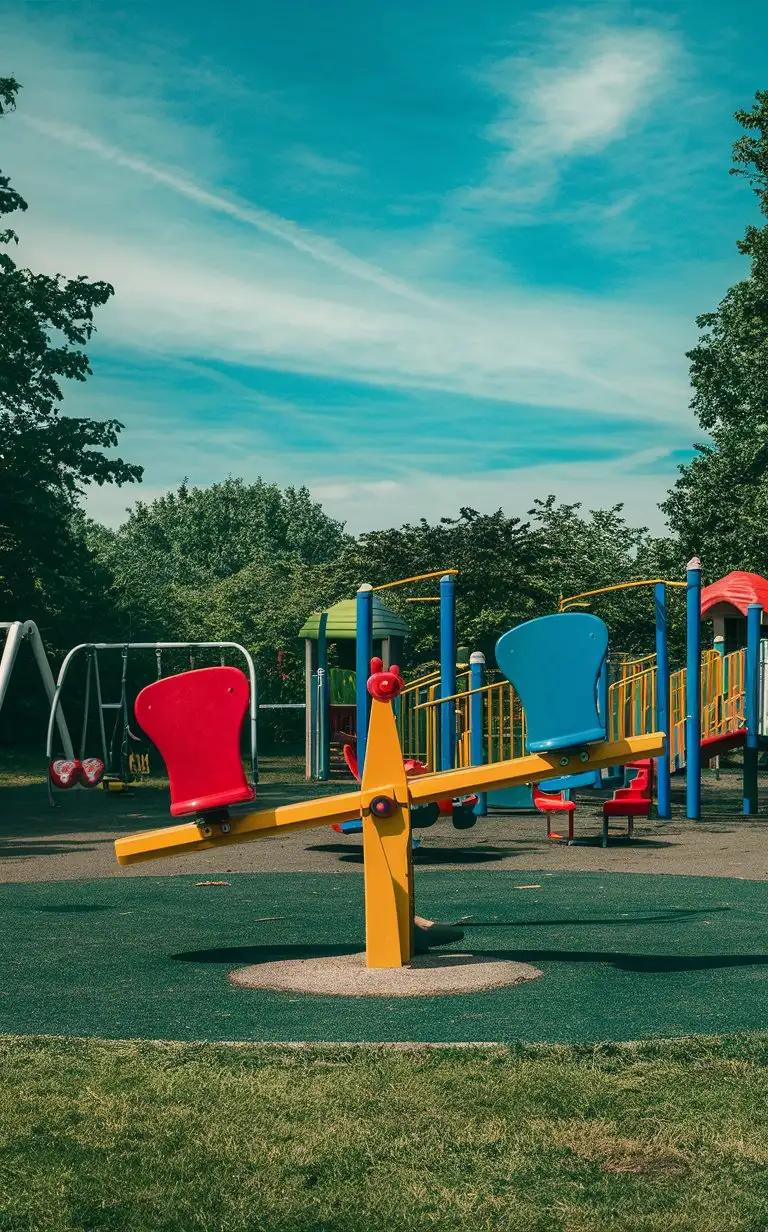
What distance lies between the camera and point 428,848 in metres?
14.1

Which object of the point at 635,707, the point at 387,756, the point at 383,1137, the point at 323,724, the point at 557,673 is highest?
the point at 557,673

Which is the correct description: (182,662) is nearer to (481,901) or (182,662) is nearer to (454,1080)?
(481,901)

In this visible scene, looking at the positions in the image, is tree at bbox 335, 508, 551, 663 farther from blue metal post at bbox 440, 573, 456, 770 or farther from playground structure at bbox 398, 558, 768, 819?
blue metal post at bbox 440, 573, 456, 770

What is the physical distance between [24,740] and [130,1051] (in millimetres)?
30833

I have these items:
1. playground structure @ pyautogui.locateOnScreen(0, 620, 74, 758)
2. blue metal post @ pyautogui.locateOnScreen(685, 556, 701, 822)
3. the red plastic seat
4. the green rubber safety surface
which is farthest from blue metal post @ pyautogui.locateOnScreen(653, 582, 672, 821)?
the red plastic seat

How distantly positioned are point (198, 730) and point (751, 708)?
485 inches

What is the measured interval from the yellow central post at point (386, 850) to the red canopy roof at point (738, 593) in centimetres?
1902

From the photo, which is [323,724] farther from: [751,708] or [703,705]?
[751,708]

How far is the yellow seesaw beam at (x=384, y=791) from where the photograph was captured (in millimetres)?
6805

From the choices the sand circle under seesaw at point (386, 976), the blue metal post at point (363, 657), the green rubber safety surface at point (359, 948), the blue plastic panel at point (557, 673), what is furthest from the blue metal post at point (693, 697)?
the blue plastic panel at point (557, 673)

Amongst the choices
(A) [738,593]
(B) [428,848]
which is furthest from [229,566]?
(B) [428,848]

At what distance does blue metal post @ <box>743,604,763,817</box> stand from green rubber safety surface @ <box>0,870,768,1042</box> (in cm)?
677

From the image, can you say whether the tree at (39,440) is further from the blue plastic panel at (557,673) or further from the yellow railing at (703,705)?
the blue plastic panel at (557,673)

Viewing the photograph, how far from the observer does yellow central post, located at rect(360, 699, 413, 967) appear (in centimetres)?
683
